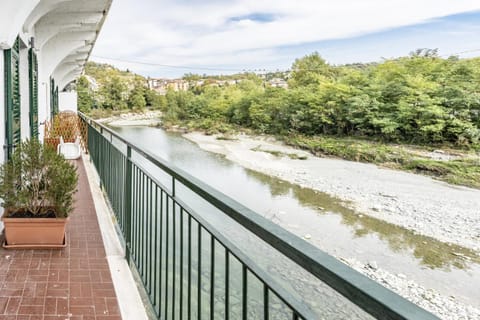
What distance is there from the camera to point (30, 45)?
461 cm

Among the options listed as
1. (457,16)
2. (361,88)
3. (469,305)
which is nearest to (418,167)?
(361,88)

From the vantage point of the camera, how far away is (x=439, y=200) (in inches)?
521

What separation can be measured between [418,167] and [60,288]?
1804 centimetres

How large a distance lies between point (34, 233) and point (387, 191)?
1352 centimetres

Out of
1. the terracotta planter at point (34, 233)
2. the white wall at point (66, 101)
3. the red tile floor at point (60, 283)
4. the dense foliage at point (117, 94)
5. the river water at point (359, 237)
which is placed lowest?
the river water at point (359, 237)

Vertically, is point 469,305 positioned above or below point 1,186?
below

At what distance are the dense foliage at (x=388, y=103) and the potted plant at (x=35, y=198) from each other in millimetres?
20708

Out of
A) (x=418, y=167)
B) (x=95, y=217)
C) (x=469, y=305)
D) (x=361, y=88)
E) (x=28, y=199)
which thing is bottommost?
(x=469, y=305)

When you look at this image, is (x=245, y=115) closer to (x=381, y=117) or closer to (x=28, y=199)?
(x=381, y=117)

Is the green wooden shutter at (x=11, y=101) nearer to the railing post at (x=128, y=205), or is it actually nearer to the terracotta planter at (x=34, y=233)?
the terracotta planter at (x=34, y=233)

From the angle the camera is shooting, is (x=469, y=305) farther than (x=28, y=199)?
Yes

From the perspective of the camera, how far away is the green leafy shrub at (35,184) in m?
2.61

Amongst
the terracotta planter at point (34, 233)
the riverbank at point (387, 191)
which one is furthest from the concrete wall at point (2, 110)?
the riverbank at point (387, 191)

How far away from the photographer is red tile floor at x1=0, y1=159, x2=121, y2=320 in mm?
1880
